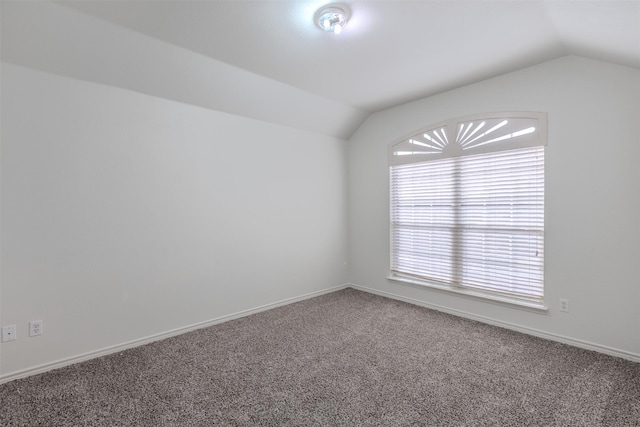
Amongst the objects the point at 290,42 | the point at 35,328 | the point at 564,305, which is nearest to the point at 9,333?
the point at 35,328

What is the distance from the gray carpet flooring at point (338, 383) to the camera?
5.83ft

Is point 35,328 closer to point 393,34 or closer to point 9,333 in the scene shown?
point 9,333

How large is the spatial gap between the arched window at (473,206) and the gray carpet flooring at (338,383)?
2.15ft

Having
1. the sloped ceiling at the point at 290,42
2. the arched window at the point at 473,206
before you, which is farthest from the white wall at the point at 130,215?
the arched window at the point at 473,206

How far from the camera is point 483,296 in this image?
3.23 m

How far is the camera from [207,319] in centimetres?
322

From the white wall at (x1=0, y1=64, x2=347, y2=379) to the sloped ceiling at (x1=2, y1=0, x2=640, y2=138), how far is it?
278 millimetres

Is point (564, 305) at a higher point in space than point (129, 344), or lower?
higher

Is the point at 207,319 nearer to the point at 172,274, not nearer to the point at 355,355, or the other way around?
the point at 172,274

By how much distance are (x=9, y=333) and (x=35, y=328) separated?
0.14 meters

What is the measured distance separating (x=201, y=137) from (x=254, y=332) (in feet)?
6.81

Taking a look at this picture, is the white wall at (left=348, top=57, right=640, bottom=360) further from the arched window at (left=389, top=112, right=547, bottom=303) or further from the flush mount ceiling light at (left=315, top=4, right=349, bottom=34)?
the flush mount ceiling light at (left=315, top=4, right=349, bottom=34)

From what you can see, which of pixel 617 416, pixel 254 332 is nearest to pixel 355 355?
pixel 254 332

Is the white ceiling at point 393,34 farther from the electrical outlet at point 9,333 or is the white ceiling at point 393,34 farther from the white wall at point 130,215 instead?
the electrical outlet at point 9,333
